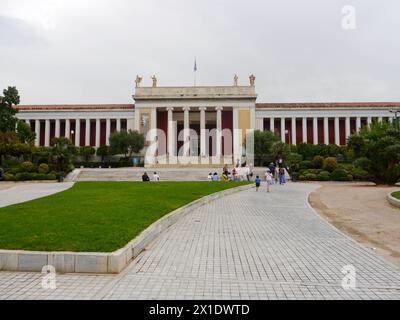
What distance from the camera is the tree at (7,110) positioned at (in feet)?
131

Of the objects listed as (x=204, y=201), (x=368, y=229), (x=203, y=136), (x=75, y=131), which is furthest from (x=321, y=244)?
(x=75, y=131)

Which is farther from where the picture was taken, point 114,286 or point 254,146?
point 254,146

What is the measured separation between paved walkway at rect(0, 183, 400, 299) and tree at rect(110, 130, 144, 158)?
129 feet

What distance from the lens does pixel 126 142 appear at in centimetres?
4625

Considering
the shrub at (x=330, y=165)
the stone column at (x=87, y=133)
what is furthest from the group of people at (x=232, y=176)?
the stone column at (x=87, y=133)

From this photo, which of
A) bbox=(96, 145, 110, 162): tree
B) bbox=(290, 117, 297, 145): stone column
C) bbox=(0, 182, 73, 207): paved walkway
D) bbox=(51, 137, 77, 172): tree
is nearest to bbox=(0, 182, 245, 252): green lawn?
bbox=(0, 182, 73, 207): paved walkway

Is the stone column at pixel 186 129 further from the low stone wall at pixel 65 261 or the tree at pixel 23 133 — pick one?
the low stone wall at pixel 65 261

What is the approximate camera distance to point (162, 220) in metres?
8.29

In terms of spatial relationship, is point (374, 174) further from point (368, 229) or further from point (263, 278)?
point (263, 278)

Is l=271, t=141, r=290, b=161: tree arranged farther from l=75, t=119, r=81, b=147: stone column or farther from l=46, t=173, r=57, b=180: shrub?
l=75, t=119, r=81, b=147: stone column

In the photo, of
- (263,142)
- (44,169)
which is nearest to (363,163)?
(263,142)

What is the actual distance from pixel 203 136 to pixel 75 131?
21.1m

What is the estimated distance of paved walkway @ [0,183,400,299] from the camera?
13.8 feet

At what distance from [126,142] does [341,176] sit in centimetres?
2813
